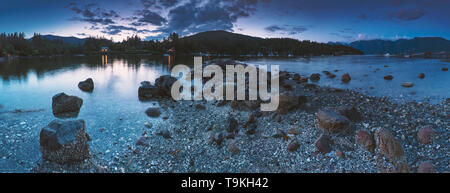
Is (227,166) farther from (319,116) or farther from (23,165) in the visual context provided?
(23,165)

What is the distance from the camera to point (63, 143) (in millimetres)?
6266

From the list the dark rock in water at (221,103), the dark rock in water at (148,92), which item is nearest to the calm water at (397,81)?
the dark rock in water at (221,103)

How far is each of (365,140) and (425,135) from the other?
7.92 feet

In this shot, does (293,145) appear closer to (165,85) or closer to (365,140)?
(365,140)

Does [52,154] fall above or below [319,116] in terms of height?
below

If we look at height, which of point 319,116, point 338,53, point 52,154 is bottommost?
point 52,154

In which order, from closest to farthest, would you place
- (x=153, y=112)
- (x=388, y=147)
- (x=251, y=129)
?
1. (x=388, y=147)
2. (x=251, y=129)
3. (x=153, y=112)

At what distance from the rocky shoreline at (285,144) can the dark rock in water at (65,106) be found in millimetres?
2453

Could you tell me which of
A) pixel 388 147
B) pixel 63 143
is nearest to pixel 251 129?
pixel 388 147

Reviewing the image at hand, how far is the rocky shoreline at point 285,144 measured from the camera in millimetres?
6387

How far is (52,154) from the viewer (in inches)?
252
